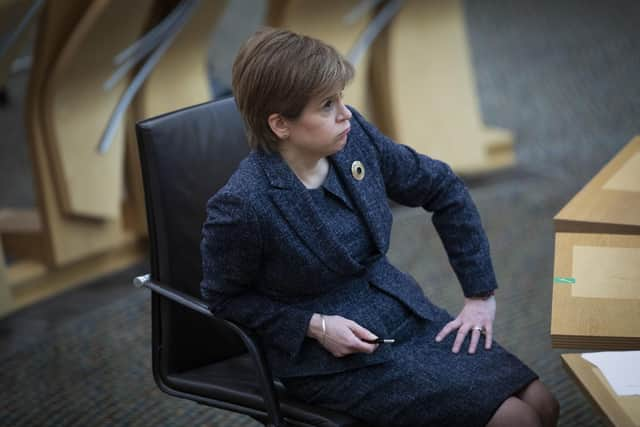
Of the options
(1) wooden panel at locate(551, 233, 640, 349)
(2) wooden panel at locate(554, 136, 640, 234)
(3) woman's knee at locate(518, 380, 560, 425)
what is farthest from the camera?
(2) wooden panel at locate(554, 136, 640, 234)

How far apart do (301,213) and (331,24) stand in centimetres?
221

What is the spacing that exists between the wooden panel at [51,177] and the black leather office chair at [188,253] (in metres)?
1.42

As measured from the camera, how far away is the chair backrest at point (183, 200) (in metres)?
1.98

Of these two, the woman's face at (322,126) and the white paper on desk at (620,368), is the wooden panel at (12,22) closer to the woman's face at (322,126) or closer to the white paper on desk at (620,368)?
the woman's face at (322,126)

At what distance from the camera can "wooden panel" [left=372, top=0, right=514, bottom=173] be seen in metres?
4.04

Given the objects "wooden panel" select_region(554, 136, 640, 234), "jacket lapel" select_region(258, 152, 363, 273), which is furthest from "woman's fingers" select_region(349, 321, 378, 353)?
"wooden panel" select_region(554, 136, 640, 234)

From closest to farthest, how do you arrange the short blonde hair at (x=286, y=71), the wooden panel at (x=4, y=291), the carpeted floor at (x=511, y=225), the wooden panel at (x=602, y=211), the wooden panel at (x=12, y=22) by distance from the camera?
the short blonde hair at (x=286, y=71), the wooden panel at (x=602, y=211), the carpeted floor at (x=511, y=225), the wooden panel at (x=12, y=22), the wooden panel at (x=4, y=291)

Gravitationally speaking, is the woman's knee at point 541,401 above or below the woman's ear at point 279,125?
below

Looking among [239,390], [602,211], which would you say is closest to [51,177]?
[239,390]

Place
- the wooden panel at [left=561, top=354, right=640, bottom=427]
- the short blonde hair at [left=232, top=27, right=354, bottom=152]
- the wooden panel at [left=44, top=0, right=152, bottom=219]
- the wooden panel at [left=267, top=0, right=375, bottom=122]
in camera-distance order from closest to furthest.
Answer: the wooden panel at [left=561, top=354, right=640, bottom=427], the short blonde hair at [left=232, top=27, right=354, bottom=152], the wooden panel at [left=44, top=0, right=152, bottom=219], the wooden panel at [left=267, top=0, right=375, bottom=122]

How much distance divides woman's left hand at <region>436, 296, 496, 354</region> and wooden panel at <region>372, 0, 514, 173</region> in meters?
2.14

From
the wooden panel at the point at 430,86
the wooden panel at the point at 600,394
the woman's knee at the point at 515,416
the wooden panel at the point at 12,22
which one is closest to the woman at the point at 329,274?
the woman's knee at the point at 515,416

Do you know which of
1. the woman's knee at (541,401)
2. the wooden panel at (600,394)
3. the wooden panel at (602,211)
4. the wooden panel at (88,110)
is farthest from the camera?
the wooden panel at (88,110)

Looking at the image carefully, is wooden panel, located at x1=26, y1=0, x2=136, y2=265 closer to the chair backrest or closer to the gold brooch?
the chair backrest
